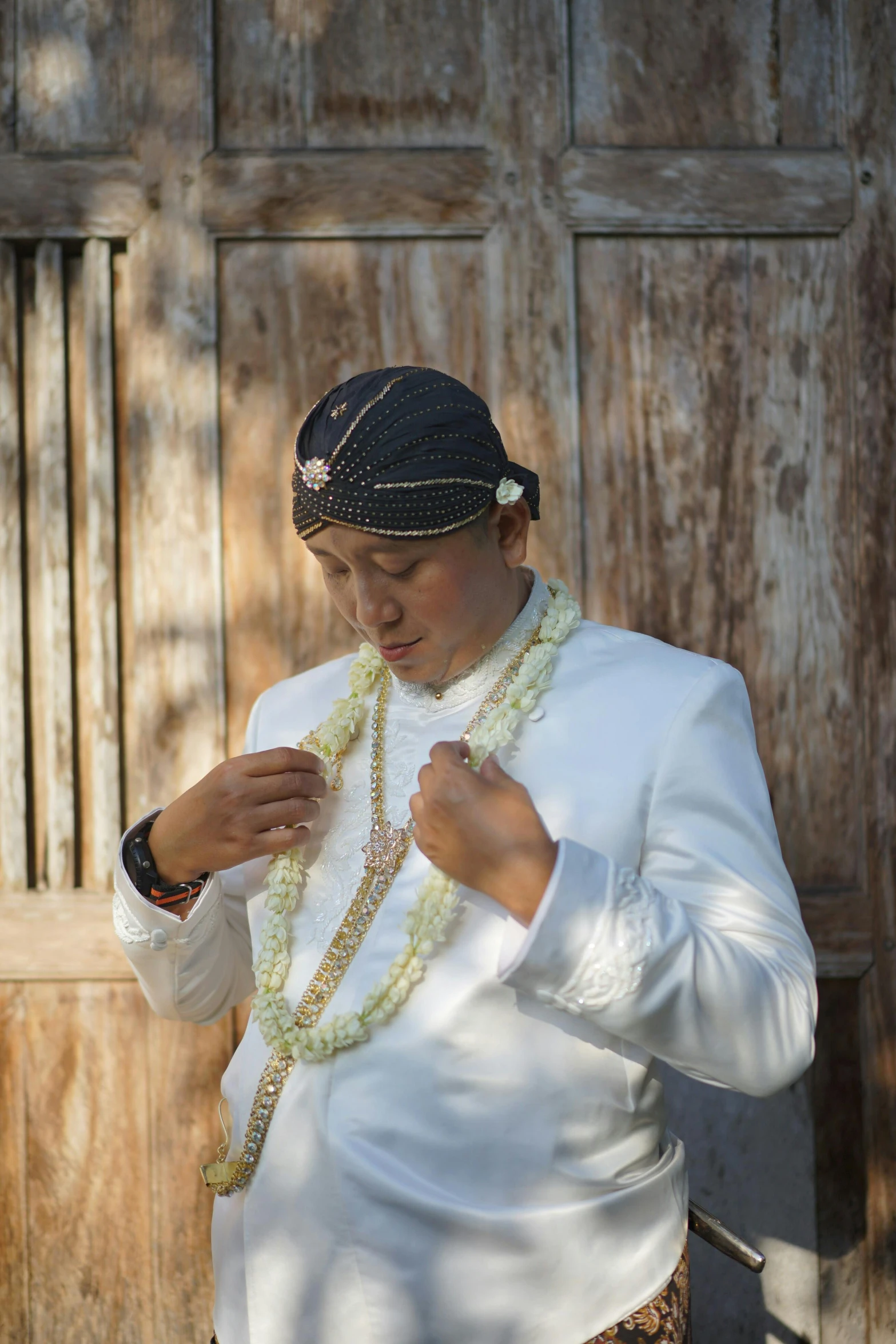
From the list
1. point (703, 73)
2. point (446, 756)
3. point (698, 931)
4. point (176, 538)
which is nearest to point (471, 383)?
point (176, 538)

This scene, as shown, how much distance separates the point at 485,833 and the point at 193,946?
665 millimetres

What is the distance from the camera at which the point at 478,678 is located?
5.55 feet

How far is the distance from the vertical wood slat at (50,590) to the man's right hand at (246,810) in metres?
1.00

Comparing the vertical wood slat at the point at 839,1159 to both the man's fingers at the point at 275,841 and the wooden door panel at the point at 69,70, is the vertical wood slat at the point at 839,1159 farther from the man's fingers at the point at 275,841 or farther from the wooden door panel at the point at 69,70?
the wooden door panel at the point at 69,70

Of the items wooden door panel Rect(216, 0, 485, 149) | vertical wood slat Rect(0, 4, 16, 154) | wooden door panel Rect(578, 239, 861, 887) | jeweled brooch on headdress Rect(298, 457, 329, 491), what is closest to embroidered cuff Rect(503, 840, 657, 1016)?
jeweled brooch on headdress Rect(298, 457, 329, 491)

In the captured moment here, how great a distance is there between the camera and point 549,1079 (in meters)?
1.44

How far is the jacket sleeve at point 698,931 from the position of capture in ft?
4.14

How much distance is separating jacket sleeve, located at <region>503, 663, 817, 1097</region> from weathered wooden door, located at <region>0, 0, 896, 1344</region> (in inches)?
42.6

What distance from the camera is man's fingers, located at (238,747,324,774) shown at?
1619mm

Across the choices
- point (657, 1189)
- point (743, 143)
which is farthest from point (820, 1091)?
point (743, 143)

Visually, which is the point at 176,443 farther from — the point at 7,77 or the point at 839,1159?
the point at 839,1159

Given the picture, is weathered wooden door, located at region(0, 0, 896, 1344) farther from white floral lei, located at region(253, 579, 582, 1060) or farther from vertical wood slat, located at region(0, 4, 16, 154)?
white floral lei, located at region(253, 579, 582, 1060)

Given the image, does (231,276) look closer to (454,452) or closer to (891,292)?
(454,452)

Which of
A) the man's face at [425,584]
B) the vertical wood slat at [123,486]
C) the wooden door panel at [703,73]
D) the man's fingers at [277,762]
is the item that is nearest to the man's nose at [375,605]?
the man's face at [425,584]
